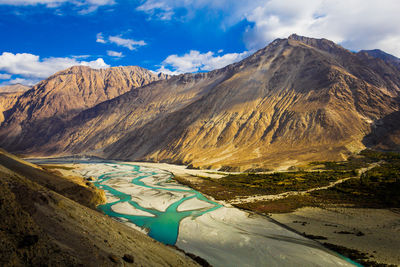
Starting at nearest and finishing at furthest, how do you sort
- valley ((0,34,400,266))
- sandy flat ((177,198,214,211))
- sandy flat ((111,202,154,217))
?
valley ((0,34,400,266)) → sandy flat ((111,202,154,217)) → sandy flat ((177,198,214,211))

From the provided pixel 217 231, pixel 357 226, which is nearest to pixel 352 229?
pixel 357 226

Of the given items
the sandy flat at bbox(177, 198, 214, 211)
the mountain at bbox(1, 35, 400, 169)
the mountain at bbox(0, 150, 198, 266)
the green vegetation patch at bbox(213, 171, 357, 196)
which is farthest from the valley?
the mountain at bbox(1, 35, 400, 169)

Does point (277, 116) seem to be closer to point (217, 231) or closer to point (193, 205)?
point (193, 205)

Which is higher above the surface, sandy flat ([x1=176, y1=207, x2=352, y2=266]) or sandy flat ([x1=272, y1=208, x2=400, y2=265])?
sandy flat ([x1=272, y1=208, x2=400, y2=265])

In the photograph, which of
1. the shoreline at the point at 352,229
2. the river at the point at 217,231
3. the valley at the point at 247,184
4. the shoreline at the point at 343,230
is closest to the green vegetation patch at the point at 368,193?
the valley at the point at 247,184

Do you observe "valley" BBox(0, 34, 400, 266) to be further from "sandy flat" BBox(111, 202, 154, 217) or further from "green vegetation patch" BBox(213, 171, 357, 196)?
"green vegetation patch" BBox(213, 171, 357, 196)

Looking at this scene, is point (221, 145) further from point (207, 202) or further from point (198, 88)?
point (198, 88)

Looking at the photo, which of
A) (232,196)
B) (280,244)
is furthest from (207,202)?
(280,244)
